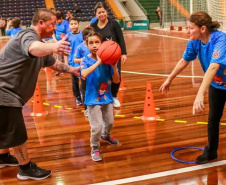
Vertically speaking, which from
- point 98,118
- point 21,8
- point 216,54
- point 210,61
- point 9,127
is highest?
point 21,8

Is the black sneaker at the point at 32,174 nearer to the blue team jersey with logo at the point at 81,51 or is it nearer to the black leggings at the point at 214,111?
the black leggings at the point at 214,111

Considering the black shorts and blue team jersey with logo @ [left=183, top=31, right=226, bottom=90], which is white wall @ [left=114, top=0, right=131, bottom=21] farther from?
the black shorts

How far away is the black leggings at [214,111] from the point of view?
130 inches

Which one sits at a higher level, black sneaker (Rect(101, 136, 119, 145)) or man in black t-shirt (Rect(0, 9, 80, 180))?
man in black t-shirt (Rect(0, 9, 80, 180))

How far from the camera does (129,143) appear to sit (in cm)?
420

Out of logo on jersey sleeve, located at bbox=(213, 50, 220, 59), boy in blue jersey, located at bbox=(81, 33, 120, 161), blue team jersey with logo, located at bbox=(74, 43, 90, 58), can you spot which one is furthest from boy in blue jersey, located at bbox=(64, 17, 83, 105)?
logo on jersey sleeve, located at bbox=(213, 50, 220, 59)

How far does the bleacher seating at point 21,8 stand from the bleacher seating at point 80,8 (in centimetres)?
145

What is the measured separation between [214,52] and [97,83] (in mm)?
1311

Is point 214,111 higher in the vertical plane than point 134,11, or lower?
higher

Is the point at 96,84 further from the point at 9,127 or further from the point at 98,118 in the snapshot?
the point at 9,127

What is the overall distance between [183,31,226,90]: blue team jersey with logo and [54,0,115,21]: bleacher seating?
21.4 meters

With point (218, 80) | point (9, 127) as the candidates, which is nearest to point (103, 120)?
point (9, 127)

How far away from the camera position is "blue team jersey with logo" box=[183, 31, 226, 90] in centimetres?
293

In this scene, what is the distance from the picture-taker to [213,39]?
3049mm
